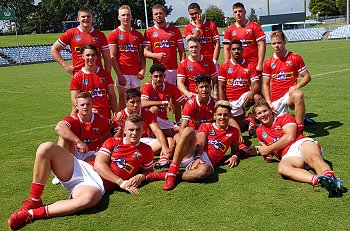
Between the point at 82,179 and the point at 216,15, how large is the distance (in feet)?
278

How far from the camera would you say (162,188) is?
4.73 metres

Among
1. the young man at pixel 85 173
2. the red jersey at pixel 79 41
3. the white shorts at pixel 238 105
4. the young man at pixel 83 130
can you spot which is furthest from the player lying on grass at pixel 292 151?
the red jersey at pixel 79 41

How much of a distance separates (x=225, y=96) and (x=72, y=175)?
3.73m

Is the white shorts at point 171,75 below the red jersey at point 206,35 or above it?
below

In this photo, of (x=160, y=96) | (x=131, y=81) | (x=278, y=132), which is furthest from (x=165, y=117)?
(x=278, y=132)

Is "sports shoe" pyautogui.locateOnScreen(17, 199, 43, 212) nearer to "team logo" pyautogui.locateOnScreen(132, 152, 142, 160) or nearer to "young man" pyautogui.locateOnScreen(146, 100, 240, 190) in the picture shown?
"team logo" pyautogui.locateOnScreen(132, 152, 142, 160)

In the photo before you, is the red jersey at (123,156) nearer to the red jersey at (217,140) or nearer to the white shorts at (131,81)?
the red jersey at (217,140)

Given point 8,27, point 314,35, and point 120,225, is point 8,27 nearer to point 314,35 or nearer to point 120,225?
point 314,35

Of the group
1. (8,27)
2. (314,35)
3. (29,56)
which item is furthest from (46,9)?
(314,35)

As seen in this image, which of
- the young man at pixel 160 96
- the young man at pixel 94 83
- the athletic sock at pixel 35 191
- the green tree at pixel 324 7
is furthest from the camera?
the green tree at pixel 324 7

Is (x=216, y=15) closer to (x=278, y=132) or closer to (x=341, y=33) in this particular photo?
(x=341, y=33)

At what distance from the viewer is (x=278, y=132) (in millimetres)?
5254

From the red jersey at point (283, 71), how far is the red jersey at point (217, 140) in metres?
1.98

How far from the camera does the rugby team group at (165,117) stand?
4352 millimetres
